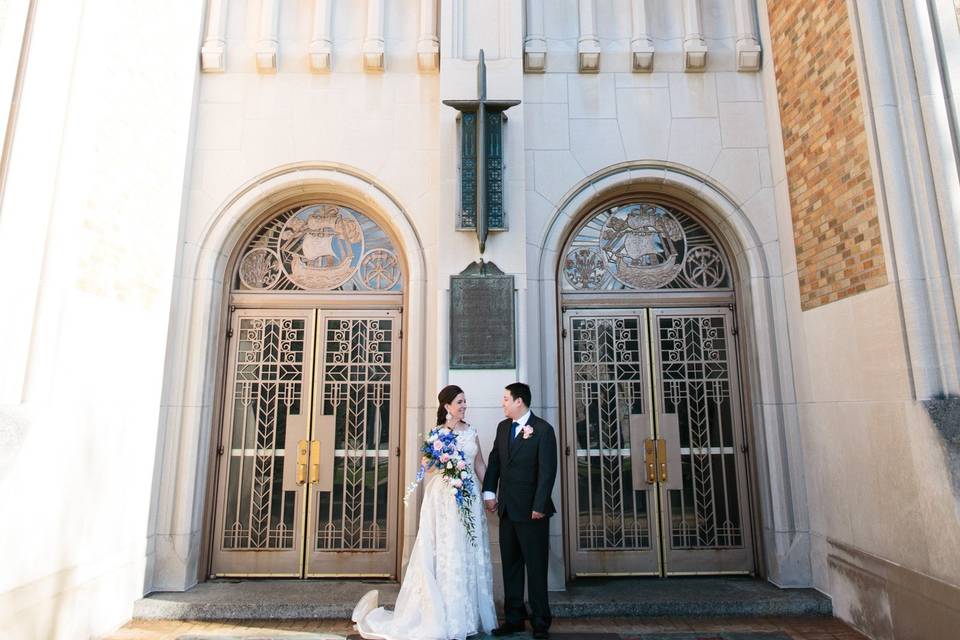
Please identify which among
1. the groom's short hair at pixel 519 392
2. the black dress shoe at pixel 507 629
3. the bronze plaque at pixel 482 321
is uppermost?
the bronze plaque at pixel 482 321

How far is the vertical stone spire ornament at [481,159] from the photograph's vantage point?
4.81 meters

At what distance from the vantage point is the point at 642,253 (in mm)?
5621

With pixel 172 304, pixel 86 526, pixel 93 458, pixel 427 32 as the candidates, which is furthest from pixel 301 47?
pixel 86 526

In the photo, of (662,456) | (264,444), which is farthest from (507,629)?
(264,444)

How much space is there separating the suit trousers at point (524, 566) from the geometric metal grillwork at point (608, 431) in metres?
1.23

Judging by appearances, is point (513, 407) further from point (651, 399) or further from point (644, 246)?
point (644, 246)

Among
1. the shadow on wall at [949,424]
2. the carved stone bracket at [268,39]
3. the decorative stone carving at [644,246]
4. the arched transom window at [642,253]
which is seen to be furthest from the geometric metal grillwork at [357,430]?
the shadow on wall at [949,424]

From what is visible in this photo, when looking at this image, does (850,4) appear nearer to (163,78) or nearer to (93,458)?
(163,78)

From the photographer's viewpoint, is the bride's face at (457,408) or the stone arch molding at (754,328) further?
the stone arch molding at (754,328)

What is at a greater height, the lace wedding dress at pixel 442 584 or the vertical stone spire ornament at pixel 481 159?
the vertical stone spire ornament at pixel 481 159

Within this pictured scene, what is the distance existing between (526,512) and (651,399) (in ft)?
6.40

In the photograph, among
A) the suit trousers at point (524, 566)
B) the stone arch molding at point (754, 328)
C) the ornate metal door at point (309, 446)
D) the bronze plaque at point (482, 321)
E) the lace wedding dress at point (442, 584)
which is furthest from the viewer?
the ornate metal door at point (309, 446)

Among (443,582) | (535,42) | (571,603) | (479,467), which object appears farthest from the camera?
(535,42)

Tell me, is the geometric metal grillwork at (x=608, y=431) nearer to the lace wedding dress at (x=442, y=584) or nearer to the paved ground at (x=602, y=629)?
the paved ground at (x=602, y=629)
